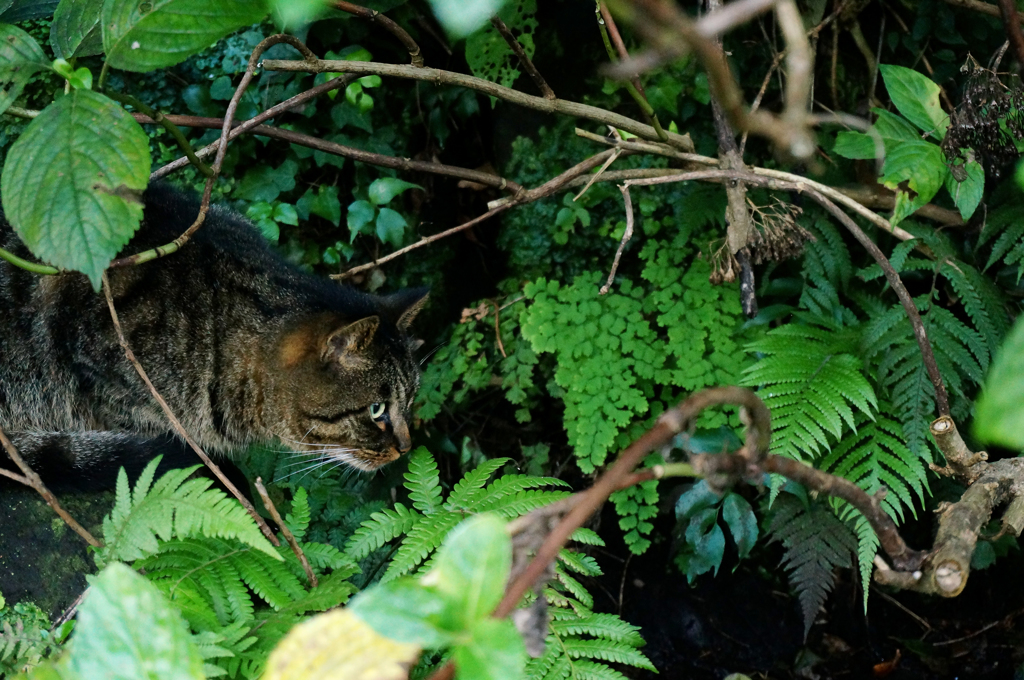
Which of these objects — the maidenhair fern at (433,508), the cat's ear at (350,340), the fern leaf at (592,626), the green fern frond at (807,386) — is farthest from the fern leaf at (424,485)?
the green fern frond at (807,386)

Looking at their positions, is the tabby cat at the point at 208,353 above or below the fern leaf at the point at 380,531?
above

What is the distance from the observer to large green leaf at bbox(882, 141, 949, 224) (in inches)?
81.0

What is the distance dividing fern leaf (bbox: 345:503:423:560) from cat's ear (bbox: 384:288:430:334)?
0.87m

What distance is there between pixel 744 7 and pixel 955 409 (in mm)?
1999

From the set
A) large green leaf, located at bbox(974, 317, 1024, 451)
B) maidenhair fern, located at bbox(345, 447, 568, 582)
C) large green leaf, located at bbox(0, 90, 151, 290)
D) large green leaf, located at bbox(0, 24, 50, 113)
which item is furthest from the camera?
maidenhair fern, located at bbox(345, 447, 568, 582)

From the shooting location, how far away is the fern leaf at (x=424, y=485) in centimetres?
213

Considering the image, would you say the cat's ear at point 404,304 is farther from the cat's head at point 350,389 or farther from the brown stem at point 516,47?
the brown stem at point 516,47

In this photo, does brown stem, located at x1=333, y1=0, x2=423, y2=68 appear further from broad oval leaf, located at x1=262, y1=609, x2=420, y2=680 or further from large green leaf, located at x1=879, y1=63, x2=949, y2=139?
broad oval leaf, located at x1=262, y1=609, x2=420, y2=680

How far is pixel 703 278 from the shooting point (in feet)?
8.96

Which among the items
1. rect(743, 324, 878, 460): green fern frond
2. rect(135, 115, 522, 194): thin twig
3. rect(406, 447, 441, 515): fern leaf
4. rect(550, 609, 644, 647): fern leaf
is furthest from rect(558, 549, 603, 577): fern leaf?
rect(135, 115, 522, 194): thin twig

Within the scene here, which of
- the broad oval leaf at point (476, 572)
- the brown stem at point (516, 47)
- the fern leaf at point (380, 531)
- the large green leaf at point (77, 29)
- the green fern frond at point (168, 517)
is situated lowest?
the fern leaf at point (380, 531)

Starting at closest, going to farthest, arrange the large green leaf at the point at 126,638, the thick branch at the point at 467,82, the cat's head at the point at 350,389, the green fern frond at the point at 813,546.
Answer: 1. the large green leaf at the point at 126,638
2. the thick branch at the point at 467,82
3. the green fern frond at the point at 813,546
4. the cat's head at the point at 350,389

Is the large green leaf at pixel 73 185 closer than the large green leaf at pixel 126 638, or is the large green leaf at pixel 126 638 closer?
the large green leaf at pixel 126 638

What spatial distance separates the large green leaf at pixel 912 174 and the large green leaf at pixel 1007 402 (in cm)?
145
